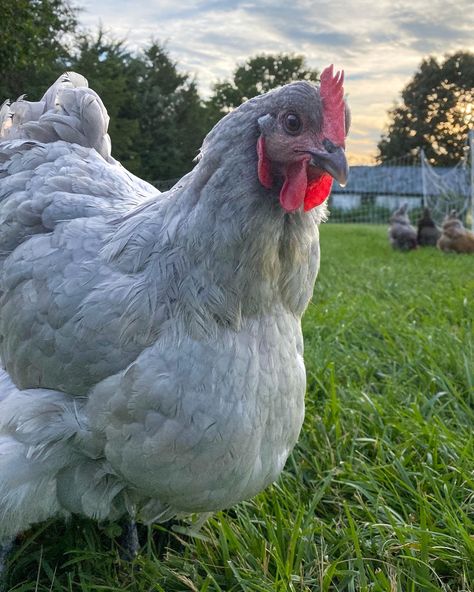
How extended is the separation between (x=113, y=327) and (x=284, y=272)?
476mm

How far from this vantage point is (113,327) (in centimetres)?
150

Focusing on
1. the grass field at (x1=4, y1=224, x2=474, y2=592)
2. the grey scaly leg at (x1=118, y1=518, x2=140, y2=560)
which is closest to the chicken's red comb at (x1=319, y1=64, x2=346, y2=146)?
the grass field at (x1=4, y1=224, x2=474, y2=592)

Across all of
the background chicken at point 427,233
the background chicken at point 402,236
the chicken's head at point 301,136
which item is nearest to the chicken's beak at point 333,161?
the chicken's head at point 301,136

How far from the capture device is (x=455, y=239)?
961 centimetres

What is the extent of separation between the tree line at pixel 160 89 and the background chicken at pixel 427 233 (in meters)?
5.14

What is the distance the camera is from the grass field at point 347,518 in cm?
164

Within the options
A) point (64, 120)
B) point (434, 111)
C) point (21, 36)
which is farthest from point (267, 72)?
point (64, 120)

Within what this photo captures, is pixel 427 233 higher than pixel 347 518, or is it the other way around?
pixel 347 518

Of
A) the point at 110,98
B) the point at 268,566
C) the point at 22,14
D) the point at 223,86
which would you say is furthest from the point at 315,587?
the point at 223,86

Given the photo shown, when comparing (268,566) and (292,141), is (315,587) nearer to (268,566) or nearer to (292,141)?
(268,566)

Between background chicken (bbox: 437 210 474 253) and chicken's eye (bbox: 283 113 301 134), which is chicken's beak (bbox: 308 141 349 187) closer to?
chicken's eye (bbox: 283 113 301 134)

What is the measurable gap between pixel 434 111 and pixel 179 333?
41481mm

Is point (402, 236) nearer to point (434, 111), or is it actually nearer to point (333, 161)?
point (333, 161)

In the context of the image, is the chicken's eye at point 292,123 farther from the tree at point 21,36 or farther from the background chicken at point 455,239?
the tree at point 21,36
